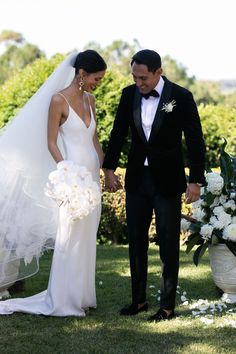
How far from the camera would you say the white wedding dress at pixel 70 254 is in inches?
213

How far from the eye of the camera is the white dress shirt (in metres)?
5.18

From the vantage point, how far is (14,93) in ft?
39.2

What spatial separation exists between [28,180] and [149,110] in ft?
3.86

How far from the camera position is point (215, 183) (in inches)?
230

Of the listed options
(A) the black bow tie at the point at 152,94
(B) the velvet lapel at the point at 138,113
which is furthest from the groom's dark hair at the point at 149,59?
(B) the velvet lapel at the point at 138,113

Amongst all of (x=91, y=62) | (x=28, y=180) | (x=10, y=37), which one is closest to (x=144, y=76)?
(x=91, y=62)

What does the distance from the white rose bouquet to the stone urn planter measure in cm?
7

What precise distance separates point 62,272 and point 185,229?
1.30 m

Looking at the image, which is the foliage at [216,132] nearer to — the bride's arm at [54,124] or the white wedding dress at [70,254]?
the white wedding dress at [70,254]

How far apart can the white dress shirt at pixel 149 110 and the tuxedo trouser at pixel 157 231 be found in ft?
0.97

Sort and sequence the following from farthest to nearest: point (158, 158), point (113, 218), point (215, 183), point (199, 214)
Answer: point (113, 218) < point (199, 214) < point (215, 183) < point (158, 158)

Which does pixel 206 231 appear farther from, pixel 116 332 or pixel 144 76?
pixel 144 76

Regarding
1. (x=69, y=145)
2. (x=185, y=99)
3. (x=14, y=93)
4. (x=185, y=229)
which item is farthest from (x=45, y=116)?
(x=14, y=93)

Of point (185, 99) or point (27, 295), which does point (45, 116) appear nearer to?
point (185, 99)
